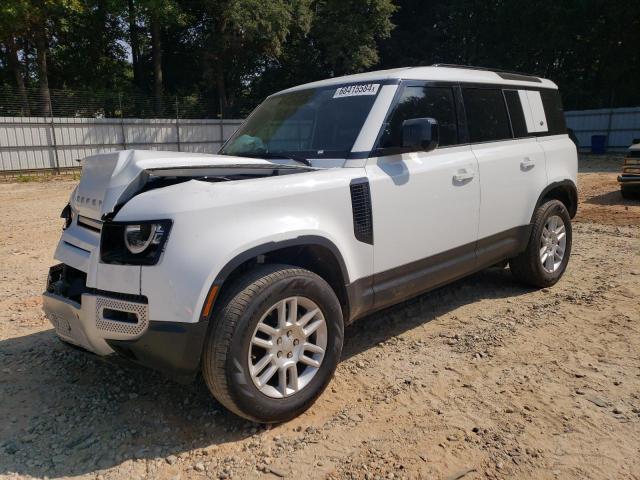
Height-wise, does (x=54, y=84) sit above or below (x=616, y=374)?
above

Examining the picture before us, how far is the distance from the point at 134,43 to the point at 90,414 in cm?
2901

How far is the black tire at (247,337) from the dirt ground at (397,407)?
0.17m

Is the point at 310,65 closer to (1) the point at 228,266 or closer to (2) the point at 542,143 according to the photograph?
(2) the point at 542,143

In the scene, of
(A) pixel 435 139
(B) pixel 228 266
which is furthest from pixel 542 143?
(B) pixel 228 266

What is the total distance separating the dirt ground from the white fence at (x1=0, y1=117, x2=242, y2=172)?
1447cm

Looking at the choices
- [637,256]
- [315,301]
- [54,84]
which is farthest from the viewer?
[54,84]

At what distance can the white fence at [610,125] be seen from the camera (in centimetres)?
2453

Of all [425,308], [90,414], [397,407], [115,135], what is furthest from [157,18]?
[397,407]

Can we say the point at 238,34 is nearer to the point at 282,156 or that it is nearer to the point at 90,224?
the point at 282,156

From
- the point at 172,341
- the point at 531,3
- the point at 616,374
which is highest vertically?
the point at 531,3

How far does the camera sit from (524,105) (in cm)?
471

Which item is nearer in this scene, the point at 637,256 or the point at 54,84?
the point at 637,256

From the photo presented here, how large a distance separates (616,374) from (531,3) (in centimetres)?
3074

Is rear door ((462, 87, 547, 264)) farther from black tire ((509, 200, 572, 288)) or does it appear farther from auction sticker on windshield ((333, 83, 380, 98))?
auction sticker on windshield ((333, 83, 380, 98))
